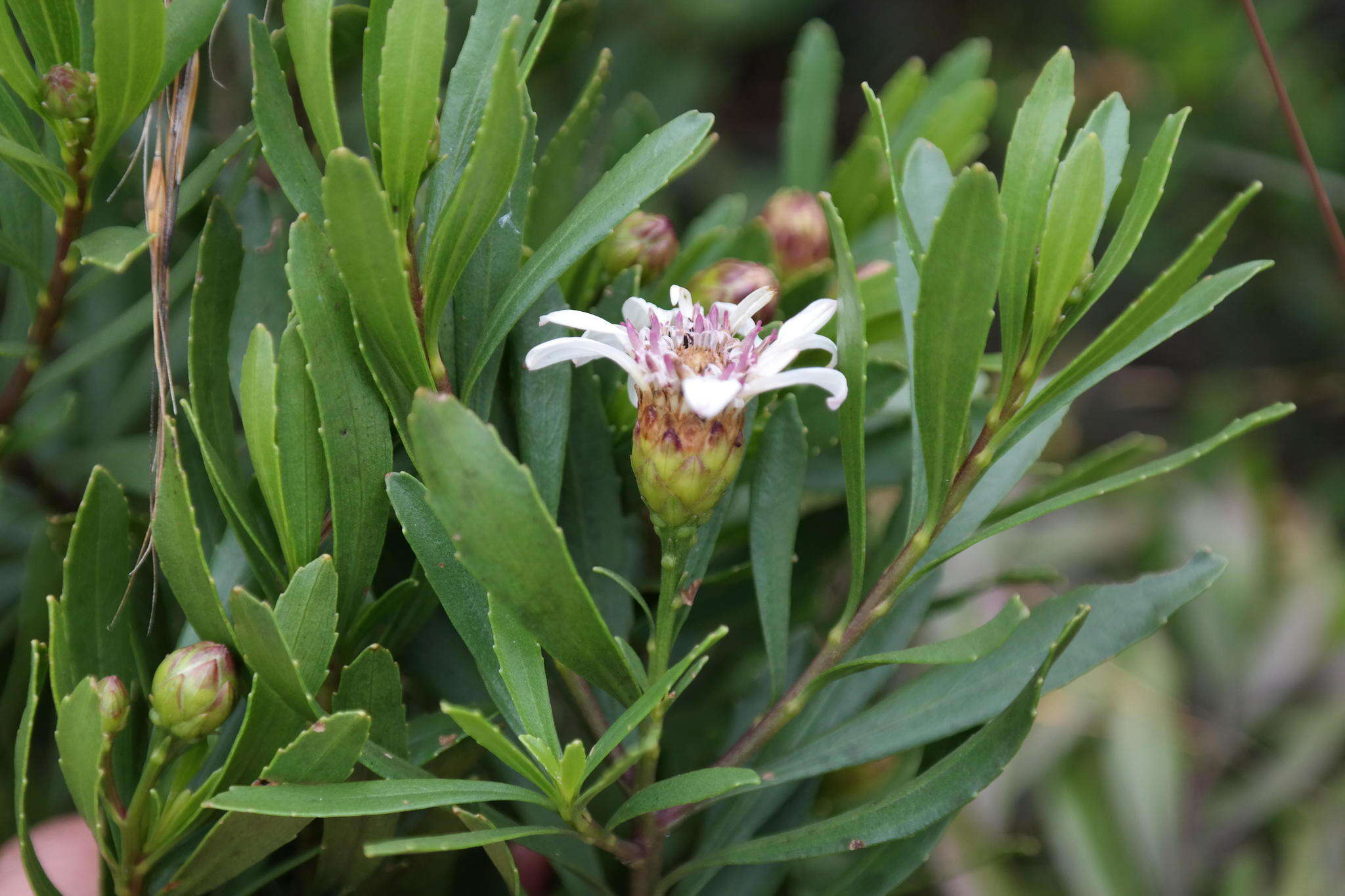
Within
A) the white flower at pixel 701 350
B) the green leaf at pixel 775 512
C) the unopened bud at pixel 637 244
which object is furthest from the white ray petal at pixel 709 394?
the unopened bud at pixel 637 244

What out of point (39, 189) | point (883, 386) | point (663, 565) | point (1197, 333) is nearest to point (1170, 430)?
point (1197, 333)

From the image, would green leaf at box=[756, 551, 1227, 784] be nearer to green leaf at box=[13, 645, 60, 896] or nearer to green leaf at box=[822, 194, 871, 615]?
green leaf at box=[822, 194, 871, 615]

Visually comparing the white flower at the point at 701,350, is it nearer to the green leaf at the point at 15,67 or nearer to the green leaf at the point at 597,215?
the green leaf at the point at 597,215

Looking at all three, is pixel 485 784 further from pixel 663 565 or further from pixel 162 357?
pixel 162 357

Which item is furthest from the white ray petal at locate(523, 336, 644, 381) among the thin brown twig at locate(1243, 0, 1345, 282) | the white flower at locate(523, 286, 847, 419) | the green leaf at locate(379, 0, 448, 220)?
the thin brown twig at locate(1243, 0, 1345, 282)

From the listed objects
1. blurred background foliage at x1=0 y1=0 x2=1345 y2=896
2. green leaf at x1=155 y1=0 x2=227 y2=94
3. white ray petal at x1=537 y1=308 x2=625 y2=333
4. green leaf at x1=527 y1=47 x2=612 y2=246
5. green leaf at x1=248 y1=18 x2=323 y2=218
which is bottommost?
blurred background foliage at x1=0 y1=0 x2=1345 y2=896

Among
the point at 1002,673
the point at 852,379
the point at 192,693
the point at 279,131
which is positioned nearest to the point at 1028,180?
the point at 852,379
